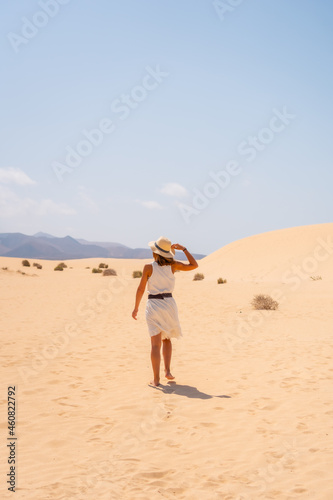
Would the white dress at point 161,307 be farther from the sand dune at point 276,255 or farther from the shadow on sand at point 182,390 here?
the sand dune at point 276,255

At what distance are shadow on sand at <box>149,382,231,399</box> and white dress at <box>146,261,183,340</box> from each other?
76cm

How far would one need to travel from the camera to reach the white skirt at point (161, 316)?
6.06m

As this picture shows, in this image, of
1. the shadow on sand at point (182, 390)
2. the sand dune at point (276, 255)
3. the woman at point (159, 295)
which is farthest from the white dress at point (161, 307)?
the sand dune at point (276, 255)

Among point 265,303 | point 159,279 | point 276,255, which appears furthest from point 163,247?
point 276,255

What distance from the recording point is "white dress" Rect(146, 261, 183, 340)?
6.06m

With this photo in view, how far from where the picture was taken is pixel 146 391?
5930mm

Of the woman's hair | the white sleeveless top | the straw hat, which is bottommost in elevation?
the white sleeveless top

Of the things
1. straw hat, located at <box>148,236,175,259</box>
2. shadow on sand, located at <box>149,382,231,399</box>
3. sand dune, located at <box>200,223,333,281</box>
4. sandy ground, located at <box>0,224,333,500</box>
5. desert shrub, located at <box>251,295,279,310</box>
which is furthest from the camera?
sand dune, located at <box>200,223,333,281</box>

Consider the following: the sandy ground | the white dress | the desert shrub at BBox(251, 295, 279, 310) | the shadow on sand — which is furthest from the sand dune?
the white dress

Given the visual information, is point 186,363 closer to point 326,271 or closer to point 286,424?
point 286,424

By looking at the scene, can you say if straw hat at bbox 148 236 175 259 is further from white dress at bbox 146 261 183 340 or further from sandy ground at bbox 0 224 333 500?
sandy ground at bbox 0 224 333 500

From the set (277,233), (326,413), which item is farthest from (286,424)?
(277,233)

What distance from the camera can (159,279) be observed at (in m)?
6.11

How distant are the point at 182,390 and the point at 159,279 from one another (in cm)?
→ 161
